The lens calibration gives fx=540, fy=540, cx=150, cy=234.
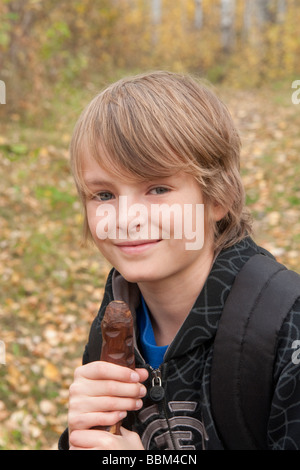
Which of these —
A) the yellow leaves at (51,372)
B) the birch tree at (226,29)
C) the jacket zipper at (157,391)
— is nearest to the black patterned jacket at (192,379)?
the jacket zipper at (157,391)

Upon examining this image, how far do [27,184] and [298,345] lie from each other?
18.4 ft

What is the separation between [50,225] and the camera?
6.02m

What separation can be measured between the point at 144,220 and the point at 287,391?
622mm

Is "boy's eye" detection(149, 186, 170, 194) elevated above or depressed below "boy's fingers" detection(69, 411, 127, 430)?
above

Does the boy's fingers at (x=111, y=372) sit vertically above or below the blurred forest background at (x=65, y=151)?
below

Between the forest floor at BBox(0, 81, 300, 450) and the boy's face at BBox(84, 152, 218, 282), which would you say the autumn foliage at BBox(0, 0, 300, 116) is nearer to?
the forest floor at BBox(0, 81, 300, 450)

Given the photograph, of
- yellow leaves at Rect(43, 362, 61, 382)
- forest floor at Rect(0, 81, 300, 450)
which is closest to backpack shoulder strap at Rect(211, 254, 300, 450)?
forest floor at Rect(0, 81, 300, 450)

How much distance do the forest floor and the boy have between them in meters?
1.83

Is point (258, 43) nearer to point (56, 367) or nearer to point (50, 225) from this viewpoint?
point (50, 225)

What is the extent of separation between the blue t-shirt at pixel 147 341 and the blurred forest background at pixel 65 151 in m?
0.97

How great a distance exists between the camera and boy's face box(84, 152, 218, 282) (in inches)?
63.9

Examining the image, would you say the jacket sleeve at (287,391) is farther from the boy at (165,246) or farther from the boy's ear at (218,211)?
the boy's ear at (218,211)

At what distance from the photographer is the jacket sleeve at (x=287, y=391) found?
1.43m

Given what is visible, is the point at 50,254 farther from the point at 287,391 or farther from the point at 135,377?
the point at 287,391
